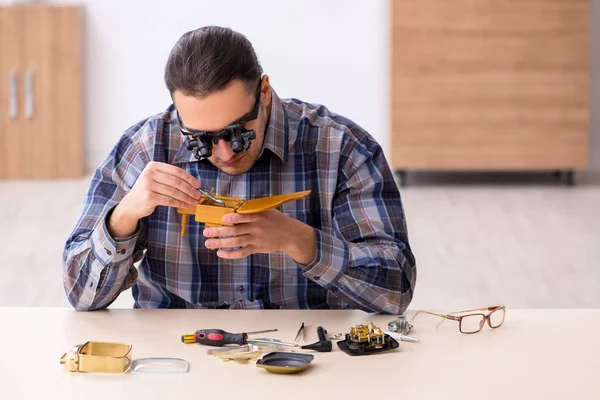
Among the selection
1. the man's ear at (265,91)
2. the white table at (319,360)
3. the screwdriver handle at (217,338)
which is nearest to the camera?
the white table at (319,360)

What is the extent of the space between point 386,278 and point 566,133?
447 centimetres

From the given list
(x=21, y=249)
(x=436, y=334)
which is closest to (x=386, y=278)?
(x=436, y=334)

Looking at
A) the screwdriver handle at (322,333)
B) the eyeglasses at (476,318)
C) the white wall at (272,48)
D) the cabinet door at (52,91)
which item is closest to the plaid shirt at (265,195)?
Answer: the eyeglasses at (476,318)

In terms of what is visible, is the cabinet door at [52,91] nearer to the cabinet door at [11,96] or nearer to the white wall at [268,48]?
the cabinet door at [11,96]

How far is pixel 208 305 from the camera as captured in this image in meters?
2.10

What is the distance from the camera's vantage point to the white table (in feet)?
4.51

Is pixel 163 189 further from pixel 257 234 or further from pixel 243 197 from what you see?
pixel 243 197

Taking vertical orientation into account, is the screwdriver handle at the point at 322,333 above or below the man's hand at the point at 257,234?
below

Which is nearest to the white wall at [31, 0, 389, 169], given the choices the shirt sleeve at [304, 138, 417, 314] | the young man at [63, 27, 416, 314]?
the young man at [63, 27, 416, 314]

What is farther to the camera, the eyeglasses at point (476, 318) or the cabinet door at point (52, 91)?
the cabinet door at point (52, 91)

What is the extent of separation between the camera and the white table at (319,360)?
54.1 inches

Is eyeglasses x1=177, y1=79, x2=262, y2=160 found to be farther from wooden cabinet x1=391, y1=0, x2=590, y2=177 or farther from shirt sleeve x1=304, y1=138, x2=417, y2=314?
wooden cabinet x1=391, y1=0, x2=590, y2=177

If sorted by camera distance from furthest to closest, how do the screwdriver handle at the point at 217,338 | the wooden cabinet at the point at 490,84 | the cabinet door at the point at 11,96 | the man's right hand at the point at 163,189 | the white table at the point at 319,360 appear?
the cabinet door at the point at 11,96 < the wooden cabinet at the point at 490,84 < the man's right hand at the point at 163,189 < the screwdriver handle at the point at 217,338 < the white table at the point at 319,360

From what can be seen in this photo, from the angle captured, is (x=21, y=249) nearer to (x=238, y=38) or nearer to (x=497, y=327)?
(x=238, y=38)
